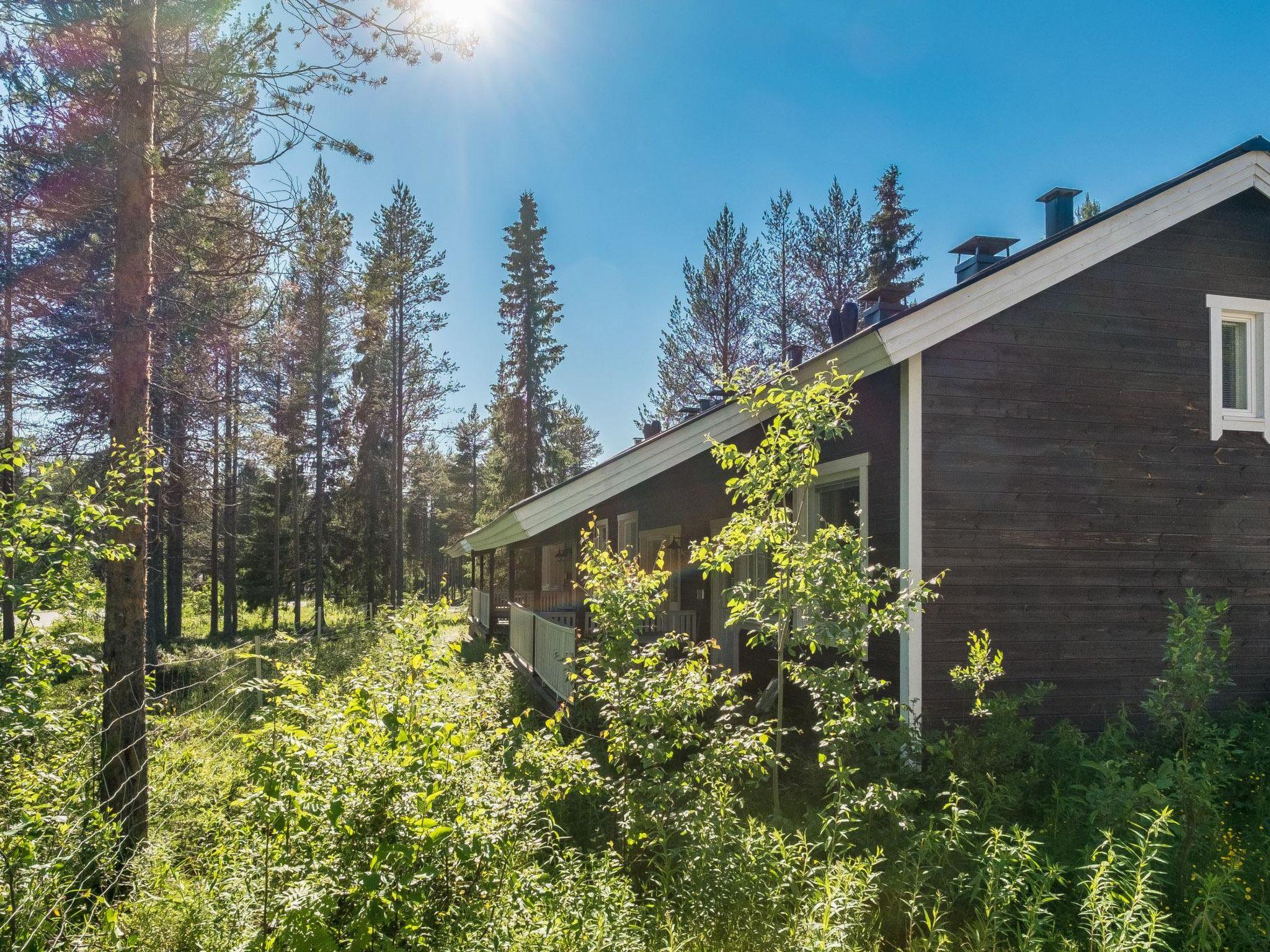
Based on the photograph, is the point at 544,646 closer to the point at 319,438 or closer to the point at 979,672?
the point at 979,672

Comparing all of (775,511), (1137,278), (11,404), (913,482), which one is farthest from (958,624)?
(11,404)

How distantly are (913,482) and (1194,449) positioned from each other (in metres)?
2.93

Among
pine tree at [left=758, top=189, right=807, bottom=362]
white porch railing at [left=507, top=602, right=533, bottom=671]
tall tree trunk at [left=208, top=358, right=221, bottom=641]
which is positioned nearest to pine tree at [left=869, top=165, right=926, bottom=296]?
pine tree at [left=758, top=189, right=807, bottom=362]

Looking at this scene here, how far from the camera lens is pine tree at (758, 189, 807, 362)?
25.0m

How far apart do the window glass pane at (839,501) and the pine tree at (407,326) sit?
1883 centimetres

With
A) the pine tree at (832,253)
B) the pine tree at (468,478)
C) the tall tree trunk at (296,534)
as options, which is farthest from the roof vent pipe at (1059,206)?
the pine tree at (468,478)

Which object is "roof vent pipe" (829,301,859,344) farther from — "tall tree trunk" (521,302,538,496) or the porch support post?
"tall tree trunk" (521,302,538,496)

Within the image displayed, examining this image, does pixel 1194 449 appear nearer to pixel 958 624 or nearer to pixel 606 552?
pixel 958 624

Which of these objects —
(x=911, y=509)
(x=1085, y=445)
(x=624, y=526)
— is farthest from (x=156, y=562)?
(x=1085, y=445)

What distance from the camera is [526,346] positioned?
30922mm

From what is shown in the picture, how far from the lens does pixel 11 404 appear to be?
14.0 metres

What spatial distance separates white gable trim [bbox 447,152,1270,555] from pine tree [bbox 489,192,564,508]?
73.9ft

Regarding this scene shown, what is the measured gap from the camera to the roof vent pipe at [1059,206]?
26.9ft

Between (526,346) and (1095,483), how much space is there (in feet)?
86.5
